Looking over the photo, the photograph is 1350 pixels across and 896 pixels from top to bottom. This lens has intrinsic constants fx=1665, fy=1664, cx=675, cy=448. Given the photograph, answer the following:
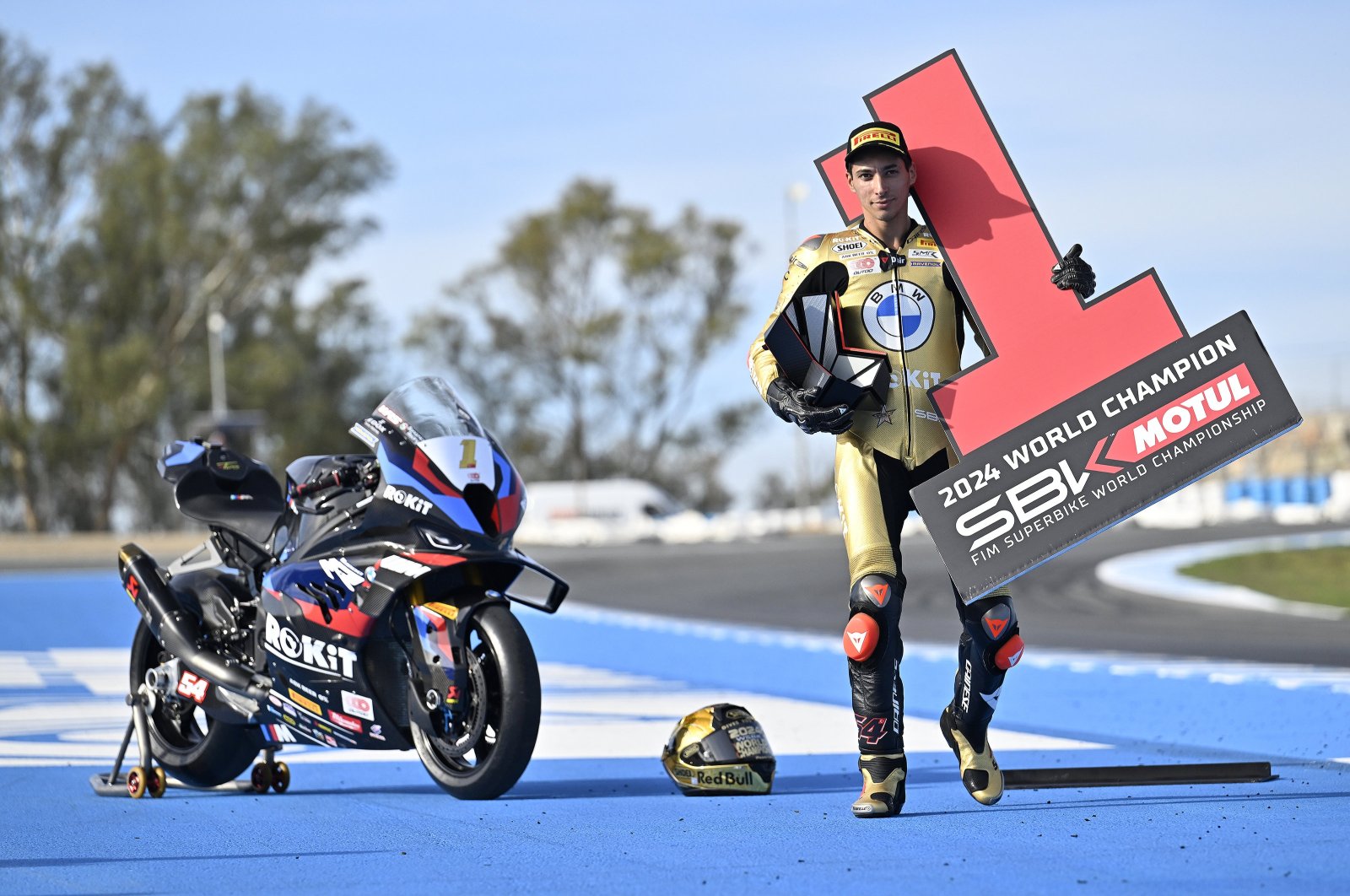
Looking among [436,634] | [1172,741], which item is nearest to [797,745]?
[1172,741]

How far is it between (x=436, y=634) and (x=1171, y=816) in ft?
7.49

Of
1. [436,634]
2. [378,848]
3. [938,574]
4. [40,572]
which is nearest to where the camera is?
[378,848]

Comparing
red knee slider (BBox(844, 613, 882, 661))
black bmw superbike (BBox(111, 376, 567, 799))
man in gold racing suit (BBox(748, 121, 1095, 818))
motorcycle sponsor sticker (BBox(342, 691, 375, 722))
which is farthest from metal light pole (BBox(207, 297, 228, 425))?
red knee slider (BBox(844, 613, 882, 661))

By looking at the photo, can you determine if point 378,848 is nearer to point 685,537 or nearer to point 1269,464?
point 685,537

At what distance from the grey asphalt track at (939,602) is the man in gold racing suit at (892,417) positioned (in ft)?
18.6

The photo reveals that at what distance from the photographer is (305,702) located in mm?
5555

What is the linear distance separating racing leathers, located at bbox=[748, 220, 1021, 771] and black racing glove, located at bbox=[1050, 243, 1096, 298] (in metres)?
0.32

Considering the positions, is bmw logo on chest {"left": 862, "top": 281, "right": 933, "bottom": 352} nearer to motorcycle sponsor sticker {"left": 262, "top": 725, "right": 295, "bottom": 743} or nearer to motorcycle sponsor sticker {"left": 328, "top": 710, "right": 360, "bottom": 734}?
motorcycle sponsor sticker {"left": 328, "top": 710, "right": 360, "bottom": 734}

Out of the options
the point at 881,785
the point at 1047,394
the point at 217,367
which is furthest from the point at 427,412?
the point at 217,367

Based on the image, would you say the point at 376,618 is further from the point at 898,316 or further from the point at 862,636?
the point at 898,316

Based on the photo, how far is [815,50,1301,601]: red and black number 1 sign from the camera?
5121mm

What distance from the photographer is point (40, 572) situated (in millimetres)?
28312

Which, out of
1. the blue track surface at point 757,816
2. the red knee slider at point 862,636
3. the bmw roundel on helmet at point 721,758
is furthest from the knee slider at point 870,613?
the bmw roundel on helmet at point 721,758

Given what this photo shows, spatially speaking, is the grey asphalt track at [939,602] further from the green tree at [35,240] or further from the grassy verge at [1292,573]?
the green tree at [35,240]
